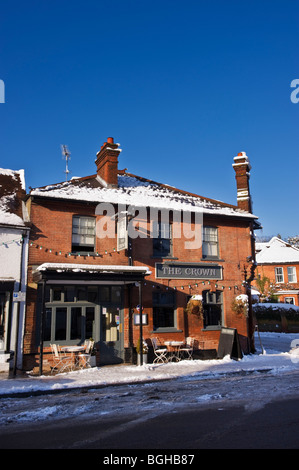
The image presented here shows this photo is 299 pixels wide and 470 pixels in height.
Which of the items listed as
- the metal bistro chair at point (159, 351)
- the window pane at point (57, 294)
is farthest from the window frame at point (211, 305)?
the window pane at point (57, 294)

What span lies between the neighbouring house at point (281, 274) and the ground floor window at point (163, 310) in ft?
82.3

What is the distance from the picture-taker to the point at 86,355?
13.7 meters

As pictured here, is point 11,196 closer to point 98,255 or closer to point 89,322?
point 98,255

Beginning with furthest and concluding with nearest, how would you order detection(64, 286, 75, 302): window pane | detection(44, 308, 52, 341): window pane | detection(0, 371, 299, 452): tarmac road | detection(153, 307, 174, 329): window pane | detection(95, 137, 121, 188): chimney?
detection(95, 137, 121, 188): chimney
detection(153, 307, 174, 329): window pane
detection(64, 286, 75, 302): window pane
detection(44, 308, 52, 341): window pane
detection(0, 371, 299, 452): tarmac road

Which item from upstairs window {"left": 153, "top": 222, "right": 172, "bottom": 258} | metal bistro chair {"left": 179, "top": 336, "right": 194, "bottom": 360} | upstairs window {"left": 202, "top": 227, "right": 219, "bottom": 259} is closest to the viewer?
metal bistro chair {"left": 179, "top": 336, "right": 194, "bottom": 360}

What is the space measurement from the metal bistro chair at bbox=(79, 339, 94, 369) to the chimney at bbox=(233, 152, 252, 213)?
1054cm

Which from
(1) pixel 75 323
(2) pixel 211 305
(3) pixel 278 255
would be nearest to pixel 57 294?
(1) pixel 75 323

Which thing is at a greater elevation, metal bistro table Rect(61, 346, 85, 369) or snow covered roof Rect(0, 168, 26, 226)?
snow covered roof Rect(0, 168, 26, 226)

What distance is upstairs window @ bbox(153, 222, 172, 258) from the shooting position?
16.8 m

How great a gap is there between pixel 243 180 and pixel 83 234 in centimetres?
953

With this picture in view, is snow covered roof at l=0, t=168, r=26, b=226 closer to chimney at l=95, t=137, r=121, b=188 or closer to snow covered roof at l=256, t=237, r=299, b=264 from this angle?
chimney at l=95, t=137, r=121, b=188

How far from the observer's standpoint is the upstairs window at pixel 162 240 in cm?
1684

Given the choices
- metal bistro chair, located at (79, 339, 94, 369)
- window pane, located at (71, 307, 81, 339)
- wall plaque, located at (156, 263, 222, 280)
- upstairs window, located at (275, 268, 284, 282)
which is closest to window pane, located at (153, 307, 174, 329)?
wall plaque, located at (156, 263, 222, 280)
